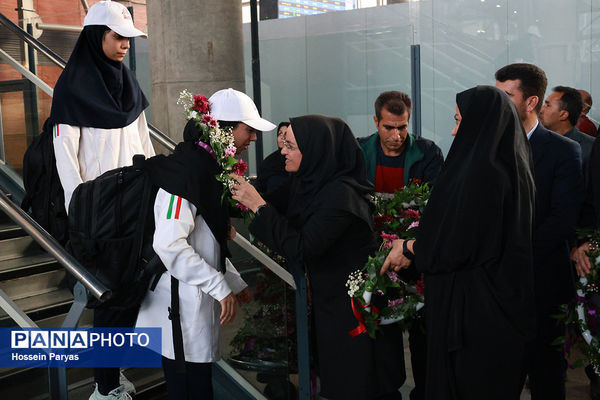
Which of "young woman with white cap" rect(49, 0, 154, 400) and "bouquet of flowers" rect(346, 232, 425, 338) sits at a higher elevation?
"young woman with white cap" rect(49, 0, 154, 400)

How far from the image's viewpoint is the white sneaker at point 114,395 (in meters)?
2.95

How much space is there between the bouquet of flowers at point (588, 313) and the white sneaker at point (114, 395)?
2.03 metres

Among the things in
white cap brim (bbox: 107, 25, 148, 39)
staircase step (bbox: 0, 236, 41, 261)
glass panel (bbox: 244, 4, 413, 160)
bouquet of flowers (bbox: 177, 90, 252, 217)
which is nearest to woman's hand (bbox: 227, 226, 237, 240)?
bouquet of flowers (bbox: 177, 90, 252, 217)

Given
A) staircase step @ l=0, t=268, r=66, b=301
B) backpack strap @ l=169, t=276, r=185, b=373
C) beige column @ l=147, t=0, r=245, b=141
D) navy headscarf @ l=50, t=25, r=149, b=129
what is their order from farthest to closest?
beige column @ l=147, t=0, r=245, b=141
staircase step @ l=0, t=268, r=66, b=301
navy headscarf @ l=50, t=25, r=149, b=129
backpack strap @ l=169, t=276, r=185, b=373

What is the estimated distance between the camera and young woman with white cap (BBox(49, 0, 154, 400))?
10.4ft

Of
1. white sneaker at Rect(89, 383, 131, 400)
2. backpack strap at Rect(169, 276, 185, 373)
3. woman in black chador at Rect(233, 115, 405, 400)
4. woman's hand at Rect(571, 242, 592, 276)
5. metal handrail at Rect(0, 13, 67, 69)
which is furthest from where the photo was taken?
metal handrail at Rect(0, 13, 67, 69)

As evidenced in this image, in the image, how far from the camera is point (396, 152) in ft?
12.6

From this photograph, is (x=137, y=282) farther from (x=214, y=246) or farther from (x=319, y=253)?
(x=319, y=253)

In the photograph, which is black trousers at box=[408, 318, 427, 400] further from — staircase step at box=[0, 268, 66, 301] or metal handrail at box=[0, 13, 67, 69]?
metal handrail at box=[0, 13, 67, 69]

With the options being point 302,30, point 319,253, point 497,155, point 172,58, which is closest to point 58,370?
point 319,253

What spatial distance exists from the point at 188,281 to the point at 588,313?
1806mm

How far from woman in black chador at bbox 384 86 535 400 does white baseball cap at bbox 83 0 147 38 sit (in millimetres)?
1630

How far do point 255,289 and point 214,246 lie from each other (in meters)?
0.51

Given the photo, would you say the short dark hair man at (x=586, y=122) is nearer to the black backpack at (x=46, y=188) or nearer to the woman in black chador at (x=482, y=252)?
the woman in black chador at (x=482, y=252)
